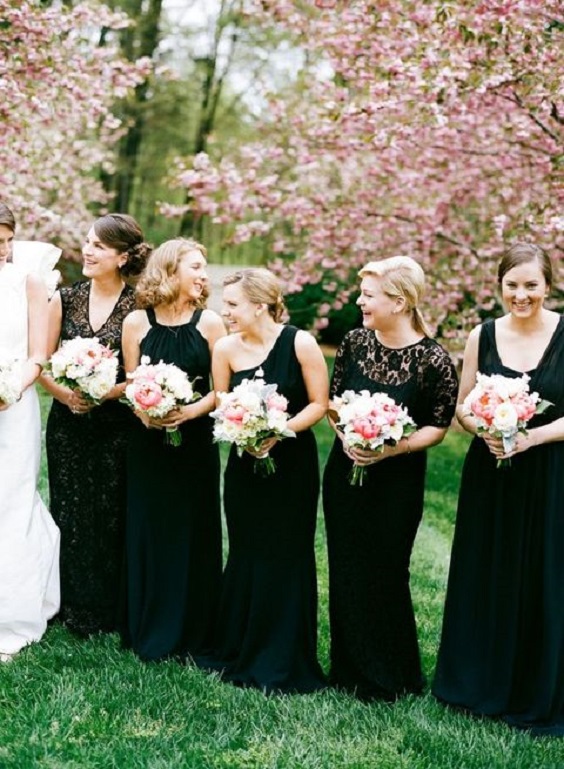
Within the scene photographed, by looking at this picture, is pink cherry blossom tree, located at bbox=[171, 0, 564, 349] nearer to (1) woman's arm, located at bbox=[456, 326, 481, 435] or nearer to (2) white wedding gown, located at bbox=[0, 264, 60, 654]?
(1) woman's arm, located at bbox=[456, 326, 481, 435]

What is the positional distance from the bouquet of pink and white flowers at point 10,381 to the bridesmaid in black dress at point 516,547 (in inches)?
90.8

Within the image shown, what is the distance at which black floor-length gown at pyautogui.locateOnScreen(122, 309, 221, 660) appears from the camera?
→ 17.8 ft

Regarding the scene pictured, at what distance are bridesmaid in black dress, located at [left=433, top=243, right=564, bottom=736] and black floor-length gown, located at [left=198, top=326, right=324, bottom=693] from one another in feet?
2.53

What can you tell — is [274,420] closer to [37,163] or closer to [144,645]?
[144,645]

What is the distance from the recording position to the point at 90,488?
5754 millimetres

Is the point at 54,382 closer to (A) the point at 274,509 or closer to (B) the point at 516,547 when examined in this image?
(A) the point at 274,509

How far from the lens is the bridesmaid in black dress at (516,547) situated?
469cm

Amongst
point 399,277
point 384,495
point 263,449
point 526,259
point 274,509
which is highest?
point 526,259

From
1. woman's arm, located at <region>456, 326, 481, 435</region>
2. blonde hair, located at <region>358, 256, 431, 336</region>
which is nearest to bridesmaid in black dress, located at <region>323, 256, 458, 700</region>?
blonde hair, located at <region>358, 256, 431, 336</region>

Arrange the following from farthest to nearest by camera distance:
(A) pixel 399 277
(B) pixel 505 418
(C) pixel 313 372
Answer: (C) pixel 313 372 < (A) pixel 399 277 < (B) pixel 505 418

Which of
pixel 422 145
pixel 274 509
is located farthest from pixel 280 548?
pixel 422 145

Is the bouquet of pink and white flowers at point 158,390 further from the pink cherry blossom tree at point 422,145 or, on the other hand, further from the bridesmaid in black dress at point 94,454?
the pink cherry blossom tree at point 422,145

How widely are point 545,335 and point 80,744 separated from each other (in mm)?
2911

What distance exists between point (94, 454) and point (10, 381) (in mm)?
846
